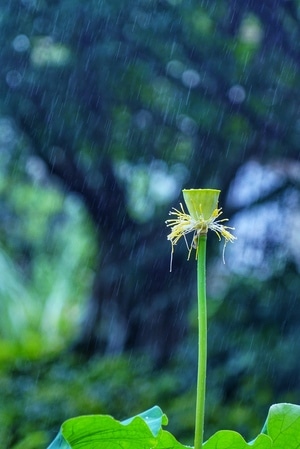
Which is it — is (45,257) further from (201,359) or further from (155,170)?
(201,359)

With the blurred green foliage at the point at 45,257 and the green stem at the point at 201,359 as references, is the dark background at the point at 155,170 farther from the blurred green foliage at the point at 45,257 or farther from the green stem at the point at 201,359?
the green stem at the point at 201,359

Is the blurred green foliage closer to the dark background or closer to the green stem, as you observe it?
the dark background

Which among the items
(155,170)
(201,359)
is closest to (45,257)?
(155,170)

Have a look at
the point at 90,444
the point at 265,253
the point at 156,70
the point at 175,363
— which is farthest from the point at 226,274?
the point at 90,444

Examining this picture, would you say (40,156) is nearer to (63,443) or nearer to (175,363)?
(175,363)

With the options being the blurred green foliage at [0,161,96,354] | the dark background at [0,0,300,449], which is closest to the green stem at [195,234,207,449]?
the dark background at [0,0,300,449]

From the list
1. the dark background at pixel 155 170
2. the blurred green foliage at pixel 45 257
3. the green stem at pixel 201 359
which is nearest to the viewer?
the green stem at pixel 201 359

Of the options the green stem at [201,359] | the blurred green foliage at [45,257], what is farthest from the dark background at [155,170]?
the green stem at [201,359]

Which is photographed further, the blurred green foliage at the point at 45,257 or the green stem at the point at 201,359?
the blurred green foliage at the point at 45,257
